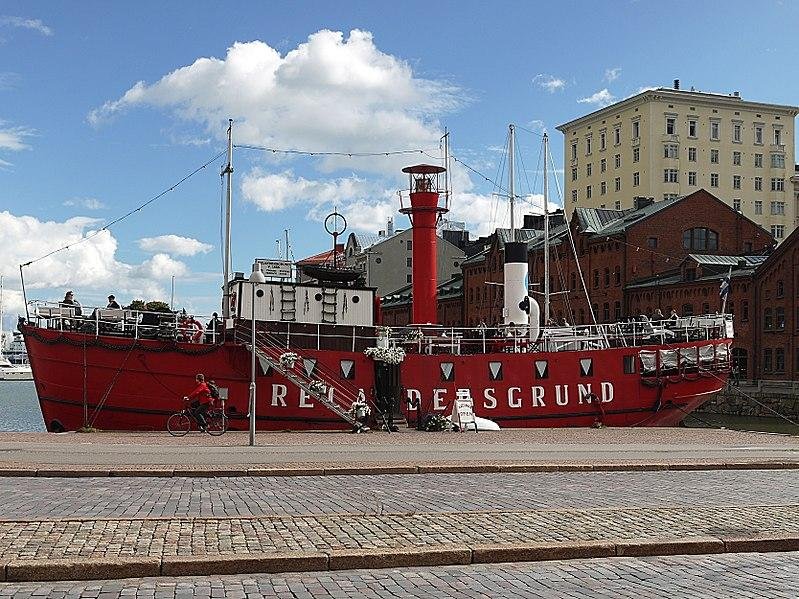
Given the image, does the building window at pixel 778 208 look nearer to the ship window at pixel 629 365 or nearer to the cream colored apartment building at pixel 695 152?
the cream colored apartment building at pixel 695 152

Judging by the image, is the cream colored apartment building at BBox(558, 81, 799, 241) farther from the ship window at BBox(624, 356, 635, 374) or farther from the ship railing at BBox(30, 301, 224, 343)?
the ship railing at BBox(30, 301, 224, 343)

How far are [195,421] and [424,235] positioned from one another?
15.5 m

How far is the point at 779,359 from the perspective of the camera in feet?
231

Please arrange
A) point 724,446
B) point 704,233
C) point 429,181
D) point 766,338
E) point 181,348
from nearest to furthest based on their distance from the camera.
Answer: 1. point 724,446
2. point 181,348
3. point 429,181
4. point 766,338
5. point 704,233

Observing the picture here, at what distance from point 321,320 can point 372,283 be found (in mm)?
78978

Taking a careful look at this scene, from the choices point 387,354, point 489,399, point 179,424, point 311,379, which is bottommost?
point 179,424

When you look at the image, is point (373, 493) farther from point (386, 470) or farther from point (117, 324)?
point (117, 324)

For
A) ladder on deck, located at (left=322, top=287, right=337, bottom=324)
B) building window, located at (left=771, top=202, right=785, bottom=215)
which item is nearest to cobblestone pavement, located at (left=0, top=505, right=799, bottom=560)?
ladder on deck, located at (left=322, top=287, right=337, bottom=324)

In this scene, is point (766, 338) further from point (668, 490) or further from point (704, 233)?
point (668, 490)

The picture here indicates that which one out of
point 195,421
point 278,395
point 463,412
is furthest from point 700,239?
point 195,421

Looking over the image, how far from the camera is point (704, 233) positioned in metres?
84.3

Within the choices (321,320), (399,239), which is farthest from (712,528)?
(399,239)

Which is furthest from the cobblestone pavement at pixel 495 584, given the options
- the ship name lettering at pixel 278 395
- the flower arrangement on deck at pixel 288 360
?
A: the ship name lettering at pixel 278 395

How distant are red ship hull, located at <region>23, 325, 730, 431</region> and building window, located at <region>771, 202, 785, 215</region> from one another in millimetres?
82279
